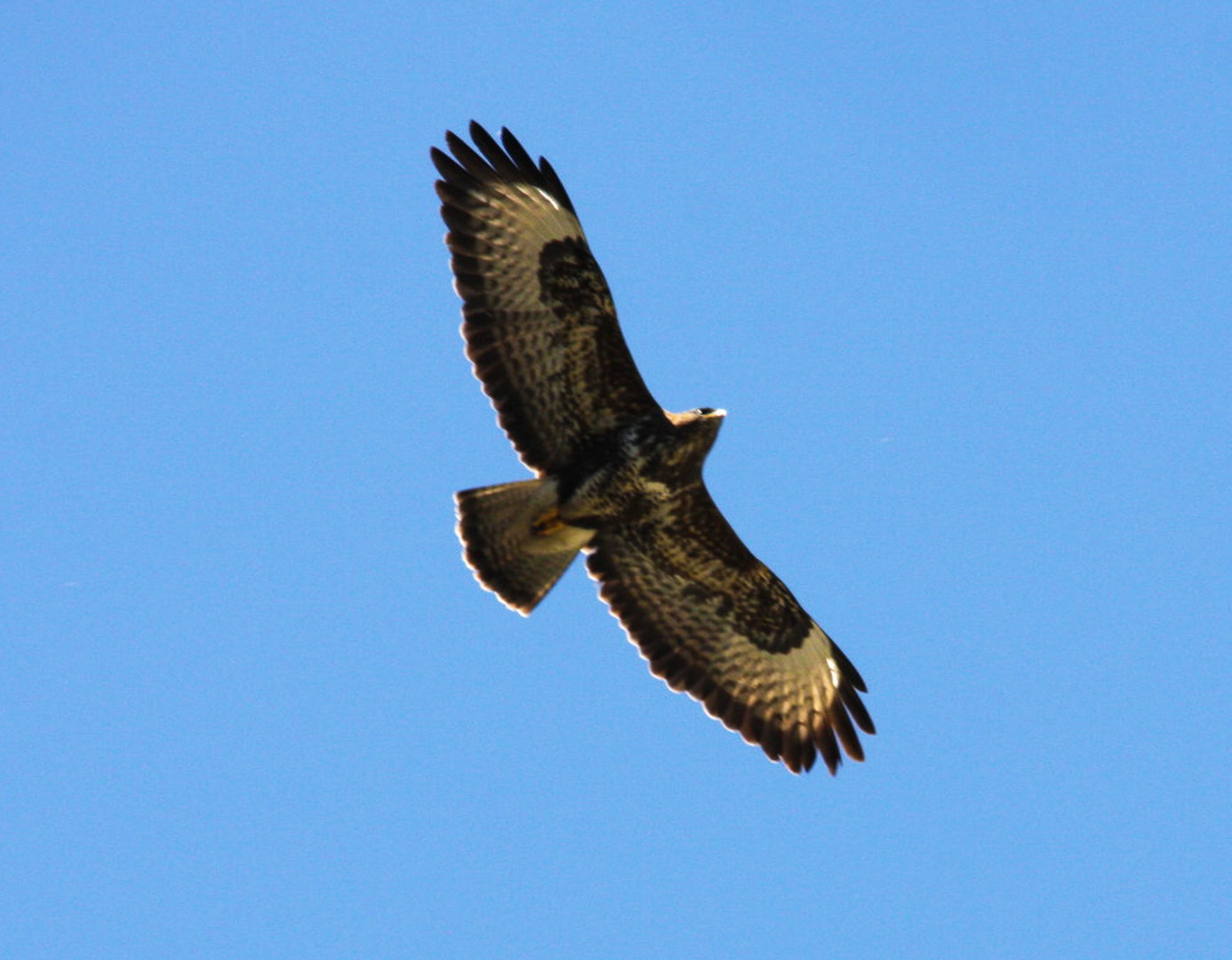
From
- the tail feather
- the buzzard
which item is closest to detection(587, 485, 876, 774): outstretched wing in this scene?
the buzzard

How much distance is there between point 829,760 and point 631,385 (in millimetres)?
2821

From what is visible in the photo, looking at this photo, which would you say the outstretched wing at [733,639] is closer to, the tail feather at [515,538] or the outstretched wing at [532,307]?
the tail feather at [515,538]

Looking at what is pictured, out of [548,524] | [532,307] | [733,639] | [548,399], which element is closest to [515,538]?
[548,524]

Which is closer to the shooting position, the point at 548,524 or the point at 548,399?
the point at 548,399

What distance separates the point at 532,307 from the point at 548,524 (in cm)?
128

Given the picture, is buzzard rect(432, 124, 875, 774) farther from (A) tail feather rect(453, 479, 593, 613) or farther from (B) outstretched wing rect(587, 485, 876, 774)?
(B) outstretched wing rect(587, 485, 876, 774)

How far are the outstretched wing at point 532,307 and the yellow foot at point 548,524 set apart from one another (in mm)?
263

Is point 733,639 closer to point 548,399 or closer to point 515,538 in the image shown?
point 515,538

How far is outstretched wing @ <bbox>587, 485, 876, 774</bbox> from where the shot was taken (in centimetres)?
1041

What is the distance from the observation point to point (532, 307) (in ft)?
31.7

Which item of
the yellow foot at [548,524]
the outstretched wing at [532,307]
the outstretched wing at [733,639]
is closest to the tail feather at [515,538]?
the yellow foot at [548,524]

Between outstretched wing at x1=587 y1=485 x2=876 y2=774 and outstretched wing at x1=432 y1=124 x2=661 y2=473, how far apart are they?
2.99 feet

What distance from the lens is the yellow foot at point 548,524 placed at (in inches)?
388

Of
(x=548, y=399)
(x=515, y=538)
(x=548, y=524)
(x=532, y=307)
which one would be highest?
(x=532, y=307)
